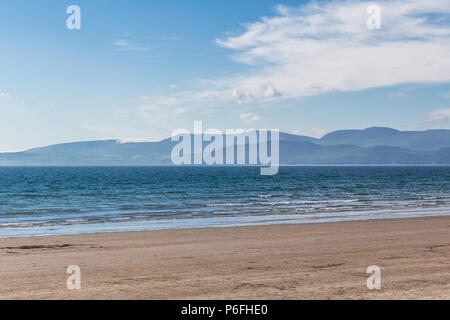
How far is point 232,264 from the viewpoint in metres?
11.7

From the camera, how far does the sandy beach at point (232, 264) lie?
8.87 m

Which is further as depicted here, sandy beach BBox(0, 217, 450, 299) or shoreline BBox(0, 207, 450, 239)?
shoreline BBox(0, 207, 450, 239)

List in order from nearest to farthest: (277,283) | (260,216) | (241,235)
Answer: (277,283) → (241,235) → (260,216)

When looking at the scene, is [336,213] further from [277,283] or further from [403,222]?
[277,283]

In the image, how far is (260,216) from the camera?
27516 millimetres

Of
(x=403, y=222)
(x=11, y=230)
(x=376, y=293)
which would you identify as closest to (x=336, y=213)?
(x=403, y=222)

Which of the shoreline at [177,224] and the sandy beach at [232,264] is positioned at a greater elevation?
the sandy beach at [232,264]

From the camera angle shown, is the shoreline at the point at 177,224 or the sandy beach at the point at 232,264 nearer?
the sandy beach at the point at 232,264

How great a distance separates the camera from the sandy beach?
8.87 meters

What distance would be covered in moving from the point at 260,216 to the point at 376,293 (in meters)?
18.9

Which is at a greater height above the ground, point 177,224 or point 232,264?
point 232,264

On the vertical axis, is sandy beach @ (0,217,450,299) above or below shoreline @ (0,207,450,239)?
above

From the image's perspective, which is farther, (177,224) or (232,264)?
(177,224)
